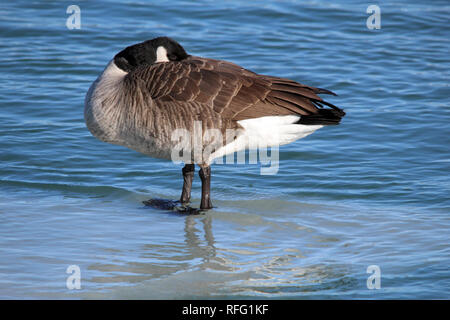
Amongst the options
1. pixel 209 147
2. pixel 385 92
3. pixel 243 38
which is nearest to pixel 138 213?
pixel 209 147

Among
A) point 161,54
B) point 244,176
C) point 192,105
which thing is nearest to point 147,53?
point 161,54

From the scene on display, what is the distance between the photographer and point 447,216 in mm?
6570

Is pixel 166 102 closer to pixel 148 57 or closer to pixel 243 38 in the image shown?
pixel 148 57

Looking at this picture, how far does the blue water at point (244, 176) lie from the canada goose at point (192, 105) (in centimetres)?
82

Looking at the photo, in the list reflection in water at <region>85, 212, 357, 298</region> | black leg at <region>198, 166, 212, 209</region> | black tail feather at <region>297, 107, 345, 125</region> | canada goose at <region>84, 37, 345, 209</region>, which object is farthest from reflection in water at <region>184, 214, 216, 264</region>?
black tail feather at <region>297, 107, 345, 125</region>

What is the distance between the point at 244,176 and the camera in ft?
25.8

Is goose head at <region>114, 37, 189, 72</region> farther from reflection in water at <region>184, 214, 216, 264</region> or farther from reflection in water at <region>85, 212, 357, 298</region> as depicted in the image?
reflection in water at <region>85, 212, 357, 298</region>

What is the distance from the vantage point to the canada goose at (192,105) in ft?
20.5

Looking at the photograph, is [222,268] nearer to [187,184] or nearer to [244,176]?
[187,184]

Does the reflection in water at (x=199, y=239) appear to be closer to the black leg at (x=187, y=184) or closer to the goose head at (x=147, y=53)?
the black leg at (x=187, y=184)

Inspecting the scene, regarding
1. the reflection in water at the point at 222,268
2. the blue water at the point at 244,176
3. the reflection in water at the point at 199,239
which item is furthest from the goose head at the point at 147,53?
the reflection in water at the point at 222,268

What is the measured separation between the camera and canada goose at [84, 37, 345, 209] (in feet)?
20.5

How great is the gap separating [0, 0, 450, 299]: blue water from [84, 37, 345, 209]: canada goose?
822 mm

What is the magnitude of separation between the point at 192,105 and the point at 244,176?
6.10 ft
